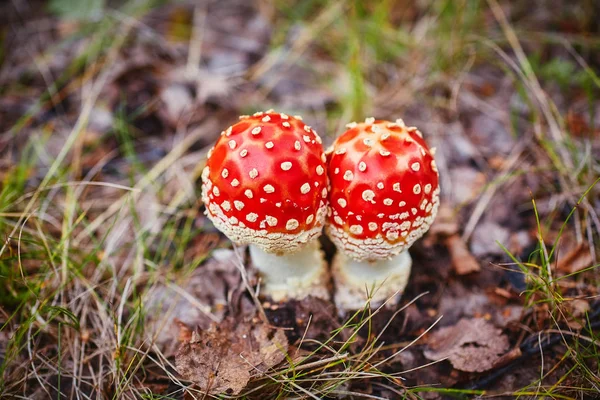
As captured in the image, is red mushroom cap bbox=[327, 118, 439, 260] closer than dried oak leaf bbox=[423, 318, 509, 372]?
Yes

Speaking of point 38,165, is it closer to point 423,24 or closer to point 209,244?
point 209,244

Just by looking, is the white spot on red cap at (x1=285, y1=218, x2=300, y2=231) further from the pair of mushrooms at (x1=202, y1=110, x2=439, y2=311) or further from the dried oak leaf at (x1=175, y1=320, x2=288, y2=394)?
the dried oak leaf at (x1=175, y1=320, x2=288, y2=394)

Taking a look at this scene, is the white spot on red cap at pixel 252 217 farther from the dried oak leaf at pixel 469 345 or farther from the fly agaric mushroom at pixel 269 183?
the dried oak leaf at pixel 469 345

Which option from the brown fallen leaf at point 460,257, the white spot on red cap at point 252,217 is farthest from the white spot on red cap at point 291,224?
the brown fallen leaf at point 460,257

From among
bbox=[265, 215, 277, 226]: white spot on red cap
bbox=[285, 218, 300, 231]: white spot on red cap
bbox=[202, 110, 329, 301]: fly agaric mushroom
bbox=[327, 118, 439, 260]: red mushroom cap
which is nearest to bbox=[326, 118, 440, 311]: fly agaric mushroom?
bbox=[327, 118, 439, 260]: red mushroom cap

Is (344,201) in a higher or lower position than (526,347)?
higher

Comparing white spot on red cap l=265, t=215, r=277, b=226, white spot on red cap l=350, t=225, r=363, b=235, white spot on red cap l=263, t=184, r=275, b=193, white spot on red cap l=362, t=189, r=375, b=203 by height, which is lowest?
white spot on red cap l=350, t=225, r=363, b=235

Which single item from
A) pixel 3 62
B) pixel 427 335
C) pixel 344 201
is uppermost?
pixel 3 62

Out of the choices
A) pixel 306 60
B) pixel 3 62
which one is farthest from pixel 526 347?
pixel 3 62
